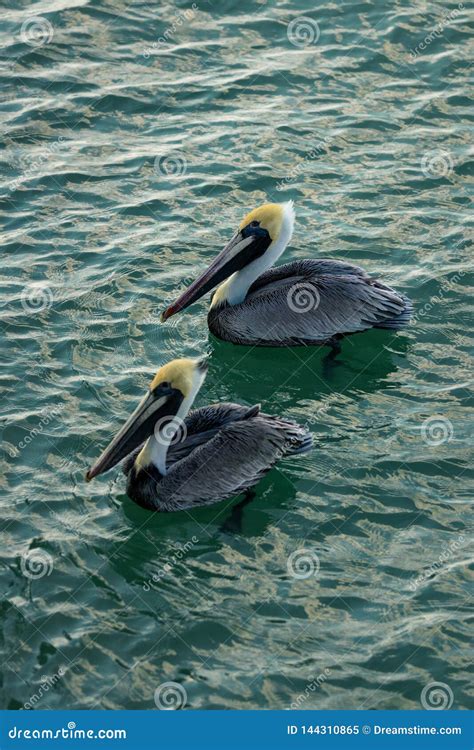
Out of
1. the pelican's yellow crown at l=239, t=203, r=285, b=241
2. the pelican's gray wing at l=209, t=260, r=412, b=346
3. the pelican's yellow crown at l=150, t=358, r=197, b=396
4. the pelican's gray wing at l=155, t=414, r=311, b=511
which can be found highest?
the pelican's yellow crown at l=239, t=203, r=285, b=241

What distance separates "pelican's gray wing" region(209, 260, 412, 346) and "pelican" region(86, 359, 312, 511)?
1.63m

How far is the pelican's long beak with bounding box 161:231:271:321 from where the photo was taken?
11375mm

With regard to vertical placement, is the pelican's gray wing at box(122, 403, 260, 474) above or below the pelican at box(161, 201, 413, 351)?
below

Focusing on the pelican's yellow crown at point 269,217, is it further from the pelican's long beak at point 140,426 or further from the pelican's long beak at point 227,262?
the pelican's long beak at point 140,426

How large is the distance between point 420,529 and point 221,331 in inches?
123

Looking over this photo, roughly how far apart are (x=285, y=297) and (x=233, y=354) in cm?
71

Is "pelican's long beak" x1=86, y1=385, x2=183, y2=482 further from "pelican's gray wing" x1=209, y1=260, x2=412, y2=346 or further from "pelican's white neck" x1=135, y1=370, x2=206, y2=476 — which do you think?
"pelican's gray wing" x1=209, y1=260, x2=412, y2=346

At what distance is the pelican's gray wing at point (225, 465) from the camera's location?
9.63 metres

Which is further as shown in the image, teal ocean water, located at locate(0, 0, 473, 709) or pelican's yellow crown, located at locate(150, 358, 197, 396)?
pelican's yellow crown, located at locate(150, 358, 197, 396)

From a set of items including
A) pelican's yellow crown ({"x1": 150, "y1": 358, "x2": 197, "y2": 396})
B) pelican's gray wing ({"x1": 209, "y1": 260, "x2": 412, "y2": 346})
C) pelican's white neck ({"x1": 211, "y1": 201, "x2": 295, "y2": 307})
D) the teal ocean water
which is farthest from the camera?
pelican's white neck ({"x1": 211, "y1": 201, "x2": 295, "y2": 307})

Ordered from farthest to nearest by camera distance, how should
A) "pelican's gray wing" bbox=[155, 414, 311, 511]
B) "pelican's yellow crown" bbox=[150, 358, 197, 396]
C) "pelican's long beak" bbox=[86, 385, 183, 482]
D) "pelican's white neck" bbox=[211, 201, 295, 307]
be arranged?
"pelican's white neck" bbox=[211, 201, 295, 307]
"pelican's gray wing" bbox=[155, 414, 311, 511]
"pelican's yellow crown" bbox=[150, 358, 197, 396]
"pelican's long beak" bbox=[86, 385, 183, 482]

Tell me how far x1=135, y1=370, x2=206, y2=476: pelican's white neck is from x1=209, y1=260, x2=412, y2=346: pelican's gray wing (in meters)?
2.02

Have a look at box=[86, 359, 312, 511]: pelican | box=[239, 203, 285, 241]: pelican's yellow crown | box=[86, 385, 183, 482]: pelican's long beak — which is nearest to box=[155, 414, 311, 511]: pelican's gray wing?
box=[86, 359, 312, 511]: pelican

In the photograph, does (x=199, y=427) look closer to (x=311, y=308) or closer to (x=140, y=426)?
(x=140, y=426)
